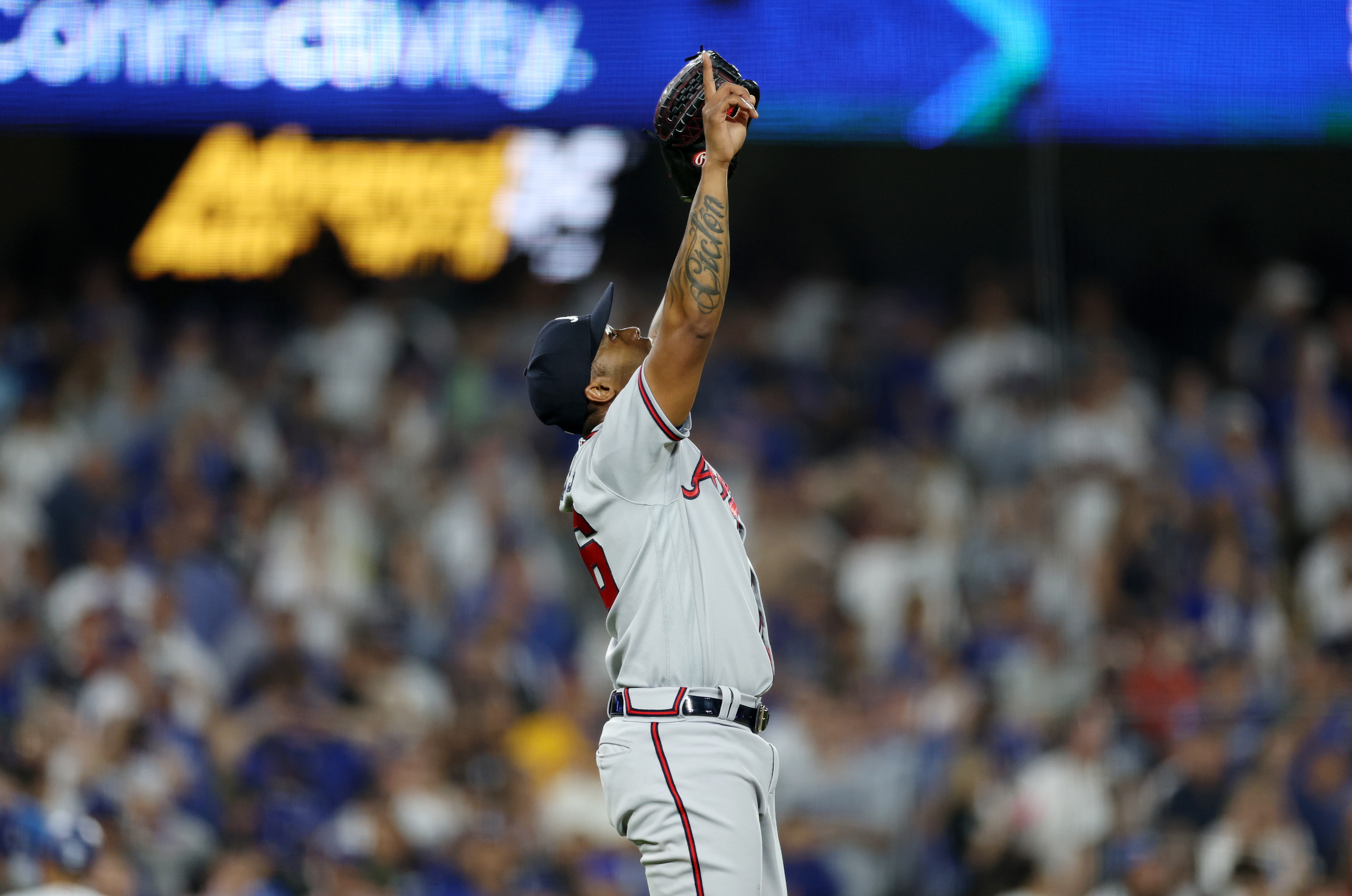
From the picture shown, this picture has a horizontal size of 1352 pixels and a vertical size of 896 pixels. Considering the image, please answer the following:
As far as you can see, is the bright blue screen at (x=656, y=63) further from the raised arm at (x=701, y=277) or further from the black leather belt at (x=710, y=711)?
the black leather belt at (x=710, y=711)

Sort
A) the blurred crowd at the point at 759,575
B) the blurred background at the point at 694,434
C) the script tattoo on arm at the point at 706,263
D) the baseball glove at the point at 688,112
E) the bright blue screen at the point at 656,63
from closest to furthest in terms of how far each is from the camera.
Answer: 1. the script tattoo on arm at the point at 706,263
2. the baseball glove at the point at 688,112
3. the blurred crowd at the point at 759,575
4. the blurred background at the point at 694,434
5. the bright blue screen at the point at 656,63

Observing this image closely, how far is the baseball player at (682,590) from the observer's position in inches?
103

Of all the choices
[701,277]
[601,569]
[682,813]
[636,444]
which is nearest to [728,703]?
[682,813]

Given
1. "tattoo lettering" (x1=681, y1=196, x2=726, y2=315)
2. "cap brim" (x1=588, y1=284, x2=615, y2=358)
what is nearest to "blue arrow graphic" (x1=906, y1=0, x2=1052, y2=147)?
"cap brim" (x1=588, y1=284, x2=615, y2=358)

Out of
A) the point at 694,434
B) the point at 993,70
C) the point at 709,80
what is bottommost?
the point at 709,80

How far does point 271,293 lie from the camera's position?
Result: 826cm

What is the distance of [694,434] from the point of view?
7.87 metres

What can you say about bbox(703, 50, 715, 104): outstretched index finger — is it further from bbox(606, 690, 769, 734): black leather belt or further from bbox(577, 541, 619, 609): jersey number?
bbox(606, 690, 769, 734): black leather belt

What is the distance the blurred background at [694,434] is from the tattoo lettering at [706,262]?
159 inches

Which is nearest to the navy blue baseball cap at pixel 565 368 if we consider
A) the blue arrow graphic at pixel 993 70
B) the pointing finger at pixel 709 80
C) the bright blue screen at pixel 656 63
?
the pointing finger at pixel 709 80

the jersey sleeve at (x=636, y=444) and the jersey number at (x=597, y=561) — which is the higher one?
the jersey sleeve at (x=636, y=444)

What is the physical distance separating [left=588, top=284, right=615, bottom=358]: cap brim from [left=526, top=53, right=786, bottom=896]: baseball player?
0.06 metres

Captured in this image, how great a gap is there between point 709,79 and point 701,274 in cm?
39

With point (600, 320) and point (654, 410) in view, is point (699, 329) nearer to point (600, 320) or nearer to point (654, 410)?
point (654, 410)
